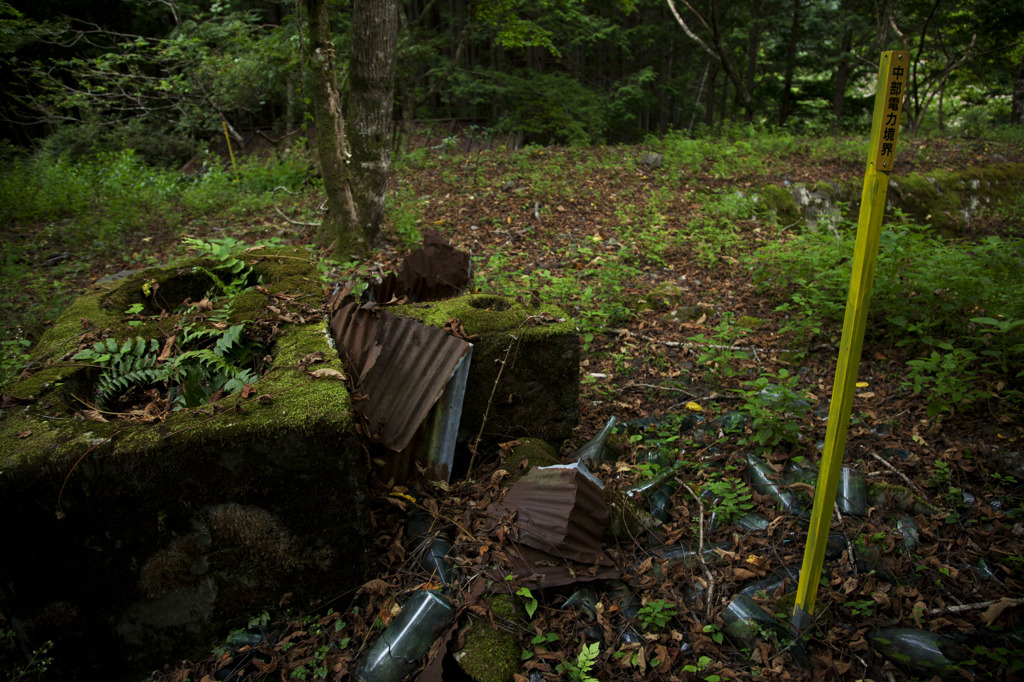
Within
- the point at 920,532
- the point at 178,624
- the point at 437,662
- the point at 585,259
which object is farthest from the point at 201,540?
the point at 585,259

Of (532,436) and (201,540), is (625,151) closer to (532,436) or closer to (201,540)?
(532,436)

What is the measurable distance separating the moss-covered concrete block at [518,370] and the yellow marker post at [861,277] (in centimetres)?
179

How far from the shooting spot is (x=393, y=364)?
3.15m

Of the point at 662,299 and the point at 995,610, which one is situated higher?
the point at 662,299

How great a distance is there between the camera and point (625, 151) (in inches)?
442

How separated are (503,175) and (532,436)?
721 cm

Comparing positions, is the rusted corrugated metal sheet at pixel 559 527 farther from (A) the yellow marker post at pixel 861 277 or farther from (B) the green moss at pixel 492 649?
(A) the yellow marker post at pixel 861 277

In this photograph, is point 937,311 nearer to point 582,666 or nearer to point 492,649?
point 582,666

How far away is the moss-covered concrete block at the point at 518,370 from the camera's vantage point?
11.1 feet

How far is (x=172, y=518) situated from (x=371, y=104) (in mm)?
5481

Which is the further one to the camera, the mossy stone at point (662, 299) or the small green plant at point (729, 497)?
the mossy stone at point (662, 299)

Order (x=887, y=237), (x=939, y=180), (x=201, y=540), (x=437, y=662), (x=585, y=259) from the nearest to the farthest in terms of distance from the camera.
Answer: (x=437, y=662) → (x=201, y=540) → (x=887, y=237) → (x=585, y=259) → (x=939, y=180)

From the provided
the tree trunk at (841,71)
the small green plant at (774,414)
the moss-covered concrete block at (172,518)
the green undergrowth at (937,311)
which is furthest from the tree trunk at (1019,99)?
the moss-covered concrete block at (172,518)

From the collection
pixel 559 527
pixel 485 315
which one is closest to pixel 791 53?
pixel 485 315
